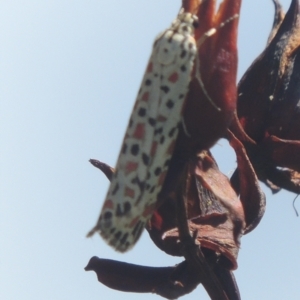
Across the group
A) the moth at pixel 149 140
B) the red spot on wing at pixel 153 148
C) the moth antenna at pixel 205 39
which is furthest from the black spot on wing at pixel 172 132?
the moth antenna at pixel 205 39

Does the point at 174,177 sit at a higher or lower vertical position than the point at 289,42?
lower

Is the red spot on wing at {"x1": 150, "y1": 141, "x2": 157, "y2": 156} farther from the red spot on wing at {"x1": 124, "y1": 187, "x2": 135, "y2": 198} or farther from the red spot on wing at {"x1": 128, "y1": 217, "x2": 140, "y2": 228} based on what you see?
the red spot on wing at {"x1": 128, "y1": 217, "x2": 140, "y2": 228}

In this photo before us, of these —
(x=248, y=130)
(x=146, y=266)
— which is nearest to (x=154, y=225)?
(x=146, y=266)

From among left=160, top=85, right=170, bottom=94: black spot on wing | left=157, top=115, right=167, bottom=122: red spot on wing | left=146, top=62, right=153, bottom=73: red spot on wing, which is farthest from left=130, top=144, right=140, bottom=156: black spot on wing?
left=146, top=62, right=153, bottom=73: red spot on wing

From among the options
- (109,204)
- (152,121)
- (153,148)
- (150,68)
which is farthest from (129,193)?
(150,68)

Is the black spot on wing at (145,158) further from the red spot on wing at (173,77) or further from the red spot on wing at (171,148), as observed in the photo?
the red spot on wing at (173,77)

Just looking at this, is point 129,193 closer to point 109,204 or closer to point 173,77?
point 109,204

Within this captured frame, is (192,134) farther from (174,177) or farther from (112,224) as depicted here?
(112,224)
